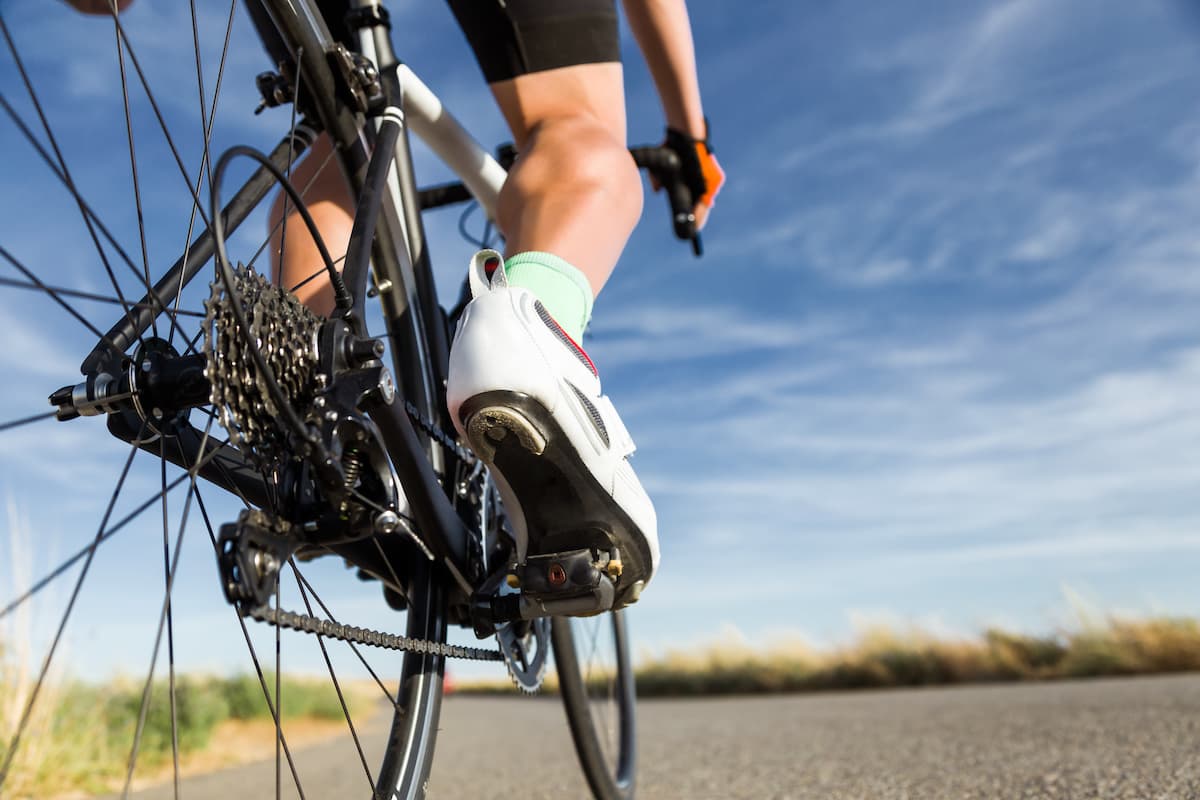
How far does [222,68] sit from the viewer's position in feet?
3.80

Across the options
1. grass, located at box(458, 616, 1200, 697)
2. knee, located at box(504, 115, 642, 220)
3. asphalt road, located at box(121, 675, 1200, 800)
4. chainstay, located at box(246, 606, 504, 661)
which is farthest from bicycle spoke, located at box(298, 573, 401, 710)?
grass, located at box(458, 616, 1200, 697)

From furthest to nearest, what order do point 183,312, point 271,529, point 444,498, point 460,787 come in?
point 460,787, point 444,498, point 183,312, point 271,529

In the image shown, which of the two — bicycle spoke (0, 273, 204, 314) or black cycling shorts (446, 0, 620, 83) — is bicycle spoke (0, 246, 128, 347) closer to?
bicycle spoke (0, 273, 204, 314)

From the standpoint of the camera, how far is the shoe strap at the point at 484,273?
3.69 feet

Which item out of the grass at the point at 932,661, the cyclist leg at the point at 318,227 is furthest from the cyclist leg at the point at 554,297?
the grass at the point at 932,661

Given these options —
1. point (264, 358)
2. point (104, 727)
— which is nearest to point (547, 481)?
point (264, 358)

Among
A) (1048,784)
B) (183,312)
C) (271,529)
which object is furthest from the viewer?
(1048,784)

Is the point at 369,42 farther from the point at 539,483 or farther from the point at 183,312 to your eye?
the point at 539,483

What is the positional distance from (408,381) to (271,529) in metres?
0.60

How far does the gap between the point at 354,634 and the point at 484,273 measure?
0.49m

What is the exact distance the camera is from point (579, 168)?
1305 millimetres

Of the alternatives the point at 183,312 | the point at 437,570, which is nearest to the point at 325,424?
the point at 183,312

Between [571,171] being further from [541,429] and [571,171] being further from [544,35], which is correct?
[541,429]

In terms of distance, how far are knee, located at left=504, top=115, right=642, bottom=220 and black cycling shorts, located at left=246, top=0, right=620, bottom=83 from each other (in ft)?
0.35
